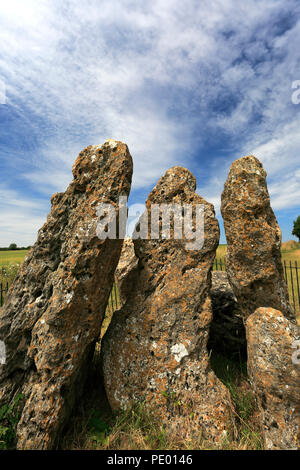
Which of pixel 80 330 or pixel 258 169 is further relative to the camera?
pixel 258 169

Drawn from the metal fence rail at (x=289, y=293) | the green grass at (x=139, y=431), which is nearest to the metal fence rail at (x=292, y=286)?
the metal fence rail at (x=289, y=293)

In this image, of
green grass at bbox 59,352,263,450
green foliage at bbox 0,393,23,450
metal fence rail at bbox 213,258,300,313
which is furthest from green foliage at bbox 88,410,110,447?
metal fence rail at bbox 213,258,300,313

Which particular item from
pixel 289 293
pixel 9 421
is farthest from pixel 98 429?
pixel 289 293

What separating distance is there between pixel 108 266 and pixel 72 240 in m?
0.67

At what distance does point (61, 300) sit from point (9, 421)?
1.80 m

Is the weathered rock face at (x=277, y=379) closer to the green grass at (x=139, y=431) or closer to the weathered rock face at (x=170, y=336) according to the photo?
the green grass at (x=139, y=431)

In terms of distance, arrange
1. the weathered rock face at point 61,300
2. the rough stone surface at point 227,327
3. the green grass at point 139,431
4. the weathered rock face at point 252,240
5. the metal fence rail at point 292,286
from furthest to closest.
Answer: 1. the metal fence rail at point 292,286
2. the rough stone surface at point 227,327
3. the weathered rock face at point 252,240
4. the weathered rock face at point 61,300
5. the green grass at point 139,431

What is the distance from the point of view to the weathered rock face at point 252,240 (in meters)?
4.37

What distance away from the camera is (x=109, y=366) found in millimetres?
4480

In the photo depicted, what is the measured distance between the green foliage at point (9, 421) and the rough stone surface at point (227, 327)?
3811 millimetres

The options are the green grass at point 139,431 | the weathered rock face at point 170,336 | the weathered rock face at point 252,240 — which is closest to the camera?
the green grass at point 139,431

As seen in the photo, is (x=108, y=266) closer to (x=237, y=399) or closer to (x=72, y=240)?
(x=72, y=240)

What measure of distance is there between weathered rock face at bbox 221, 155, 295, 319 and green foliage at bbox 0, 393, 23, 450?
3673mm
